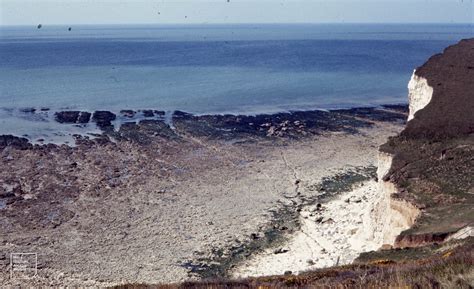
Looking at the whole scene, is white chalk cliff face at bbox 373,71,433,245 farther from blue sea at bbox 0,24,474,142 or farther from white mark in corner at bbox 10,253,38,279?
blue sea at bbox 0,24,474,142

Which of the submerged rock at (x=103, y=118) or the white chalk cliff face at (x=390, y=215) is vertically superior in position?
the white chalk cliff face at (x=390, y=215)

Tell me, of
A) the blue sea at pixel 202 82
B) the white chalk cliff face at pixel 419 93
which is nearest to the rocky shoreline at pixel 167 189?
the white chalk cliff face at pixel 419 93

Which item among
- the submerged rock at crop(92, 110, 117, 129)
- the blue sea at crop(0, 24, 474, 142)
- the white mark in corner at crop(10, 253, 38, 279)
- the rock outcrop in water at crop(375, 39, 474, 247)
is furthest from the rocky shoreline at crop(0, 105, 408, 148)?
the white mark in corner at crop(10, 253, 38, 279)

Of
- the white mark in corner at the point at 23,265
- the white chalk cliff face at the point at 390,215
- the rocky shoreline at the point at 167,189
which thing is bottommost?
the white mark in corner at the point at 23,265

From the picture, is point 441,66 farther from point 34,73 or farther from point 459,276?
point 34,73

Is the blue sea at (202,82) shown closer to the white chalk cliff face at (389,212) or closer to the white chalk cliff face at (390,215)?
the white chalk cliff face at (389,212)

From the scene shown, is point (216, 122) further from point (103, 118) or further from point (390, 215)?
point (390, 215)
